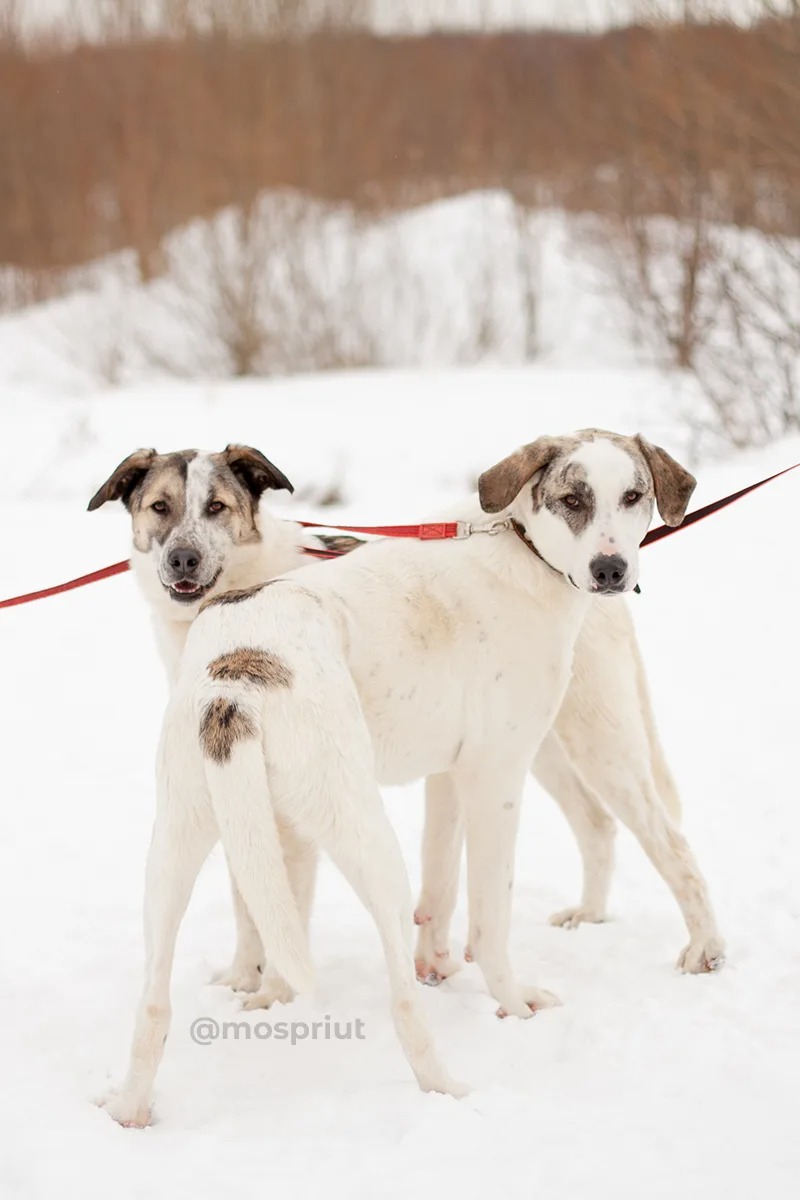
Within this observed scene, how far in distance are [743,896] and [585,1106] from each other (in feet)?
5.09

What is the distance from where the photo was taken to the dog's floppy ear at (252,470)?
3.88m

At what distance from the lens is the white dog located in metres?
2.91

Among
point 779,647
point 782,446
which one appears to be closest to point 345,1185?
point 779,647

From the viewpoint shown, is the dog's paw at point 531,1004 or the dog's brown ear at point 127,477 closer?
the dog's paw at point 531,1004

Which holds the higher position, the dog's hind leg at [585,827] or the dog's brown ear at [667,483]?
the dog's brown ear at [667,483]

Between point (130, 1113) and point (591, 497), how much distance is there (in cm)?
198

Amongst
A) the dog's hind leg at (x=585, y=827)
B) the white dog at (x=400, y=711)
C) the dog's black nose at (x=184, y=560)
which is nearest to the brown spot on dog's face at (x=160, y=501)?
the dog's black nose at (x=184, y=560)

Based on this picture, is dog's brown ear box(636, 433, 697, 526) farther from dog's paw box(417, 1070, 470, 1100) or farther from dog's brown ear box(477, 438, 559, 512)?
dog's paw box(417, 1070, 470, 1100)

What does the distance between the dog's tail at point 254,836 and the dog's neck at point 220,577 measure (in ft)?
3.15

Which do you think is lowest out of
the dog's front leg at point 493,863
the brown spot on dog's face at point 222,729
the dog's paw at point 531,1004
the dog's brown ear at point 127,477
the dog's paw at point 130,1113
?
the dog's paw at point 531,1004

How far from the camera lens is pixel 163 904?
293 cm

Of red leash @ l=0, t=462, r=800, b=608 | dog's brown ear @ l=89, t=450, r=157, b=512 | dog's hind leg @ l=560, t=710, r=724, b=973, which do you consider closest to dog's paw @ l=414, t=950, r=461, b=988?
dog's hind leg @ l=560, t=710, r=724, b=973

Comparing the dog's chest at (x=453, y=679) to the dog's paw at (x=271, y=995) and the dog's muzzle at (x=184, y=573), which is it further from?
the dog's paw at (x=271, y=995)

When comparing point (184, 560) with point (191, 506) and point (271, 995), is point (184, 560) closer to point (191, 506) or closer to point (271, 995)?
point (191, 506)
